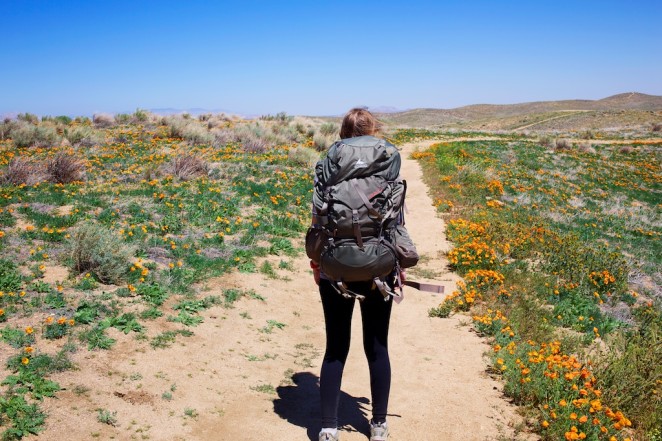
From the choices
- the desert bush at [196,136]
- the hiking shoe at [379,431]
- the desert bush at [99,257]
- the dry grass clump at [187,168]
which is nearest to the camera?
the hiking shoe at [379,431]

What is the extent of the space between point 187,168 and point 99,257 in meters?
6.71

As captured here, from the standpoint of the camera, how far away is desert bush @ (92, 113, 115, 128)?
25.8 metres

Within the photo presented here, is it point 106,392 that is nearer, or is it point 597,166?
point 106,392

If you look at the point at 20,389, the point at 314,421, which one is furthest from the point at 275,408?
the point at 20,389

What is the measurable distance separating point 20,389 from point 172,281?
8.67 ft

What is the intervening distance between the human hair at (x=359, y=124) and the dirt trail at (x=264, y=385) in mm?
2558

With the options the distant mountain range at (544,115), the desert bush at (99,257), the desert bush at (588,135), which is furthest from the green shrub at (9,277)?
the distant mountain range at (544,115)

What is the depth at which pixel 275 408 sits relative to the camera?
174 inches

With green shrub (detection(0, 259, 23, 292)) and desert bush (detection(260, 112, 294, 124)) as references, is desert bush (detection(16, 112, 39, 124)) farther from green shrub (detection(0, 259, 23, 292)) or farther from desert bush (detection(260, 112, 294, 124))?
green shrub (detection(0, 259, 23, 292))

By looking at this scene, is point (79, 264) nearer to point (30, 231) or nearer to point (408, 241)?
point (30, 231)

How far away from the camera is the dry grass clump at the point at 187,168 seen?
12.2 metres

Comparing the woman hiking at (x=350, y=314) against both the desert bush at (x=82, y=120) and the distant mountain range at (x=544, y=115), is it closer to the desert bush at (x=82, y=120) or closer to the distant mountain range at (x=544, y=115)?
the desert bush at (x=82, y=120)

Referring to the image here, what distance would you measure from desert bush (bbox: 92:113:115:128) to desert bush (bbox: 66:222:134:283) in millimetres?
21962

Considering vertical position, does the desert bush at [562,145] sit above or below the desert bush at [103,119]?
below
